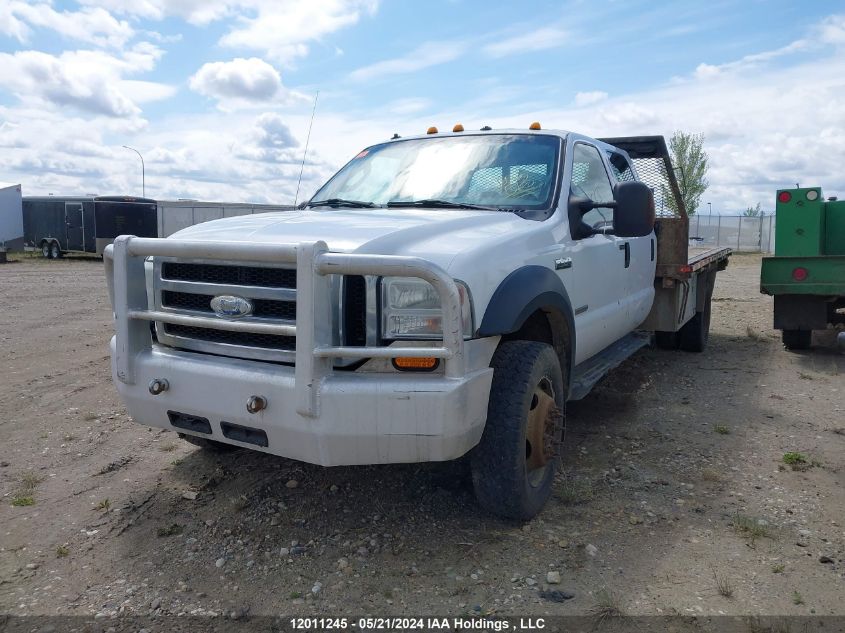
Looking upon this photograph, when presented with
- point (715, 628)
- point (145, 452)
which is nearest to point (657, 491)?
point (715, 628)

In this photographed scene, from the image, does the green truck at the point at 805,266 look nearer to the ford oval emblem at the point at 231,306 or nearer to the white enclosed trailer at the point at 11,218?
the ford oval emblem at the point at 231,306

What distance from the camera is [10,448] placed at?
4.58 metres

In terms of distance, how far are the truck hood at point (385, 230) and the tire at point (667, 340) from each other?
4711 mm

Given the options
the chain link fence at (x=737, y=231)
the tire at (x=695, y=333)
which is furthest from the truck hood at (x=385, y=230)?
the chain link fence at (x=737, y=231)

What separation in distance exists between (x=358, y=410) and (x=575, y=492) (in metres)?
1.63

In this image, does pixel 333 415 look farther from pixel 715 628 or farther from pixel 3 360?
pixel 3 360

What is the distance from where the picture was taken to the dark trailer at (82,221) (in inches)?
941

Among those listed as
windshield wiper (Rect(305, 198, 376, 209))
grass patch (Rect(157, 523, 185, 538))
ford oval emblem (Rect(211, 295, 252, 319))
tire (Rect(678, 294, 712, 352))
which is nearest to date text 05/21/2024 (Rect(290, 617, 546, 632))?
grass patch (Rect(157, 523, 185, 538))

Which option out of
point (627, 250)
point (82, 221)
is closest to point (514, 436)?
point (627, 250)

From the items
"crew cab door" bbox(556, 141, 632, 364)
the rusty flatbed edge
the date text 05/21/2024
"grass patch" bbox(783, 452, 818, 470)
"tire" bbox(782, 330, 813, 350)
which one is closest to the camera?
the date text 05/21/2024

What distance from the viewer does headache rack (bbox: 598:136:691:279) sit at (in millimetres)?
6508

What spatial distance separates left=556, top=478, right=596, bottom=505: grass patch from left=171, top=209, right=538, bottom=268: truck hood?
1416 millimetres

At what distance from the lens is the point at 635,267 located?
5570 mm

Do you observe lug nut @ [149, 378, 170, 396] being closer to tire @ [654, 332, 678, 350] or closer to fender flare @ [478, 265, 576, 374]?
fender flare @ [478, 265, 576, 374]
